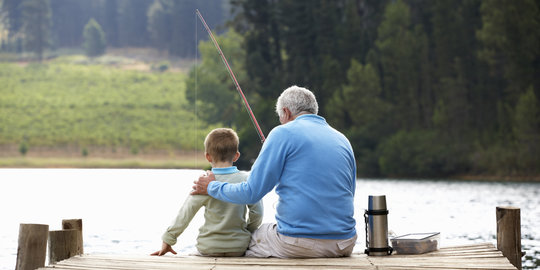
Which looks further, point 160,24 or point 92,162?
point 160,24

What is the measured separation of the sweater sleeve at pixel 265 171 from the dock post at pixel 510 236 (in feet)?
6.37

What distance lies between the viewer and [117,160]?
82.3 m

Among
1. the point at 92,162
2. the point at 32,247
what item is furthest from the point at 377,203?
the point at 92,162

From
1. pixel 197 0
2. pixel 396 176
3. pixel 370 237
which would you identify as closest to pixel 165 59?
pixel 197 0

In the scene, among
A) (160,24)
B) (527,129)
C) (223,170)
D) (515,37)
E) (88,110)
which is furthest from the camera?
(160,24)

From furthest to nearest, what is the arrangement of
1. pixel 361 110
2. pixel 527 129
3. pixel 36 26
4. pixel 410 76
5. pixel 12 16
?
1. pixel 36 26
2. pixel 12 16
3. pixel 410 76
4. pixel 361 110
5. pixel 527 129

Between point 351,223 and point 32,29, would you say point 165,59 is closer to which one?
point 32,29

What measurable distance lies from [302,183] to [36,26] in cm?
9624

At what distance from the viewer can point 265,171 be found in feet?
14.8

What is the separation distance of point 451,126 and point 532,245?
3385 centimetres

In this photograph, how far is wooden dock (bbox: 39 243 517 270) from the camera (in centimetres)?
446

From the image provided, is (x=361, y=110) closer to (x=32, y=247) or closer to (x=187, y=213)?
(x=32, y=247)

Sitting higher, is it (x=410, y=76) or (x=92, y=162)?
(x=410, y=76)

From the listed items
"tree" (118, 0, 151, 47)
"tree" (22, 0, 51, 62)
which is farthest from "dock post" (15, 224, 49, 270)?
"tree" (118, 0, 151, 47)
